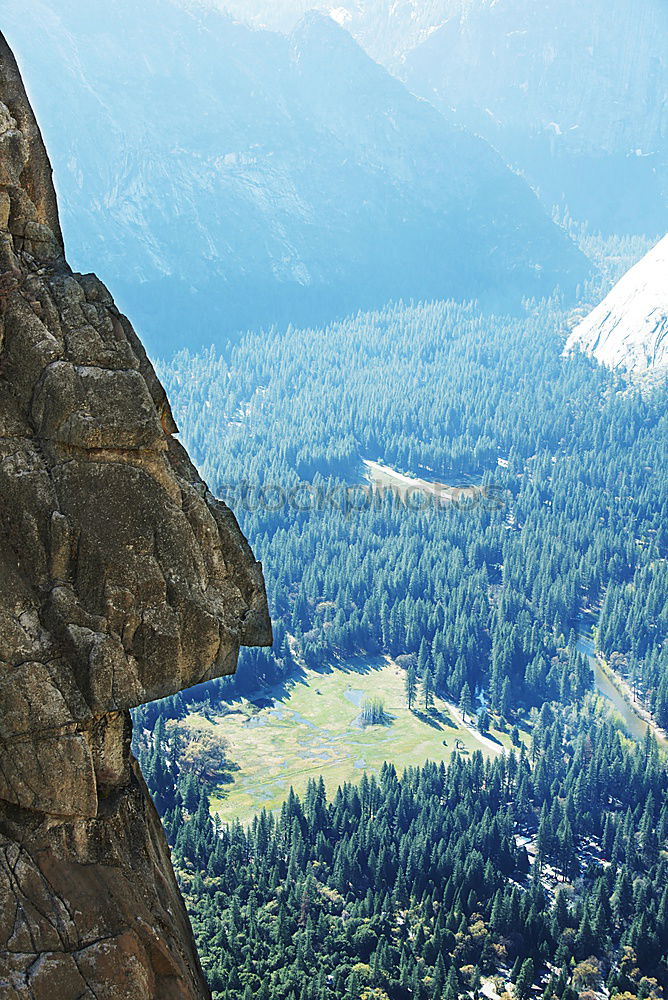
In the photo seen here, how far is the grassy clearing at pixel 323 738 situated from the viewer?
79062mm

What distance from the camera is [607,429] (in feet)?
Answer: 593

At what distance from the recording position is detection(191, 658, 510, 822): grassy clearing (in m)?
79.1

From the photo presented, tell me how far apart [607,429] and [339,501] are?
5461cm

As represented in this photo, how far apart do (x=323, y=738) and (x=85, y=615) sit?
2987 inches

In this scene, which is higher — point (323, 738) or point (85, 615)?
point (85, 615)

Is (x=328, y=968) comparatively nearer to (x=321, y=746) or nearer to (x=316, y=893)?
(x=316, y=893)

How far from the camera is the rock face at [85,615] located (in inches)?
549

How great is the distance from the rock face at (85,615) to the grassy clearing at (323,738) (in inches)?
2357

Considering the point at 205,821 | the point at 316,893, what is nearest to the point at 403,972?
the point at 316,893

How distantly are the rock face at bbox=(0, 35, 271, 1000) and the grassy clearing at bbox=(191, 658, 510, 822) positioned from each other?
59874 mm

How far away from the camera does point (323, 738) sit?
88375 millimetres

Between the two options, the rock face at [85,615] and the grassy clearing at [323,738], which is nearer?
the rock face at [85,615]

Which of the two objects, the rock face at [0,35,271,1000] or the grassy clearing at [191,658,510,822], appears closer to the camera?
the rock face at [0,35,271,1000]

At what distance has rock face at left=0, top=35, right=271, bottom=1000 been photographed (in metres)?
13.9
